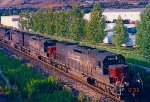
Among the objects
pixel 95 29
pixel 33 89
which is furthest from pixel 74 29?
pixel 33 89

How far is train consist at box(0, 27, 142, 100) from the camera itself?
2667cm

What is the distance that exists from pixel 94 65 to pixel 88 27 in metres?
26.5

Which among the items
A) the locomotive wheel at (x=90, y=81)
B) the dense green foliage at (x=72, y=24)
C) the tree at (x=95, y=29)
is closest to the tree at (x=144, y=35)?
the locomotive wheel at (x=90, y=81)

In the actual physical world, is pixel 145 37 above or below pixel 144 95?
above

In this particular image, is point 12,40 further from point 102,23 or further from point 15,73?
point 15,73

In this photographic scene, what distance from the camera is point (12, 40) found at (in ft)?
203

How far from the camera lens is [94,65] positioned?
3017 cm

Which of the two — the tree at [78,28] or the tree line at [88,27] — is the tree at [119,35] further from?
the tree at [78,28]

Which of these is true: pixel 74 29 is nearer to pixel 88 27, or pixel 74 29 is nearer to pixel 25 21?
pixel 88 27

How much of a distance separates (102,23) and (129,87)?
31.5 m

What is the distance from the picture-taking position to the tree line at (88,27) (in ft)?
132

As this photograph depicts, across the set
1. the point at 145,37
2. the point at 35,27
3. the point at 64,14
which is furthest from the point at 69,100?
the point at 35,27

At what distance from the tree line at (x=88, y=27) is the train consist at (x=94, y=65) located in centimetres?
943

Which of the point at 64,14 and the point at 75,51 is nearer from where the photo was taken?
the point at 75,51
